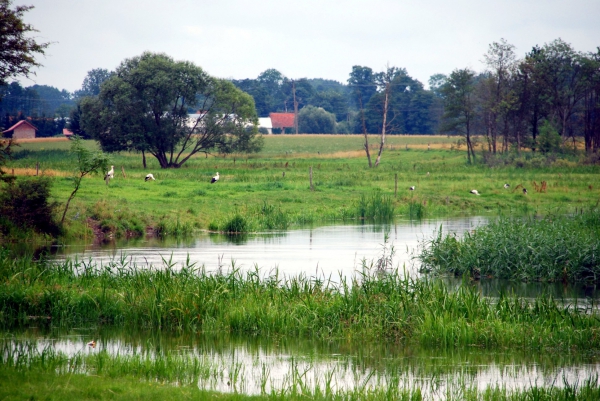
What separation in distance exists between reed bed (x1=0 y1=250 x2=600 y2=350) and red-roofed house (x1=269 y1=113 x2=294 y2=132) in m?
119

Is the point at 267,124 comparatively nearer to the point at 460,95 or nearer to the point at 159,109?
the point at 460,95

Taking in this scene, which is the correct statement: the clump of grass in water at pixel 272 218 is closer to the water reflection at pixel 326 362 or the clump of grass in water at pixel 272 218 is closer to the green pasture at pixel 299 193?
the green pasture at pixel 299 193

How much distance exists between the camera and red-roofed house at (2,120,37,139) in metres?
103

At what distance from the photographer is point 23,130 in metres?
106

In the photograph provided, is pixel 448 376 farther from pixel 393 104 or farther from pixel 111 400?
pixel 393 104

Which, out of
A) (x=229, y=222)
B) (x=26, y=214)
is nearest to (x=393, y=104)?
(x=229, y=222)

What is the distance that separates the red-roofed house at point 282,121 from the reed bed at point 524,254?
112949 mm

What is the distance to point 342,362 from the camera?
11.5 meters

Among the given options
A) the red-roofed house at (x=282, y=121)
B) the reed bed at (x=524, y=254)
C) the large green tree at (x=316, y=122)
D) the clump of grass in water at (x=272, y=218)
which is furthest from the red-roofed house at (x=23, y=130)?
the reed bed at (x=524, y=254)

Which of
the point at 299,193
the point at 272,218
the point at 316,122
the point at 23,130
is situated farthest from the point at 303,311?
the point at 316,122

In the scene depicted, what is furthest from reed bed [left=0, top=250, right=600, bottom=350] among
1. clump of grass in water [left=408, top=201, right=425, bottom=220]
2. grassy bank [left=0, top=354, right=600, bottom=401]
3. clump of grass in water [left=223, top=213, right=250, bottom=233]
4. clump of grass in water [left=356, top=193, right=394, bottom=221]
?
clump of grass in water [left=408, top=201, right=425, bottom=220]

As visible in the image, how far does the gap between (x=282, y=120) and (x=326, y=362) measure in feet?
411

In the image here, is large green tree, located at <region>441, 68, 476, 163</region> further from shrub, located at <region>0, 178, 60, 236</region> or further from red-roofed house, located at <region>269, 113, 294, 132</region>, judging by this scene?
red-roofed house, located at <region>269, 113, 294, 132</region>

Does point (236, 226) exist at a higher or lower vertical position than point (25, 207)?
lower
